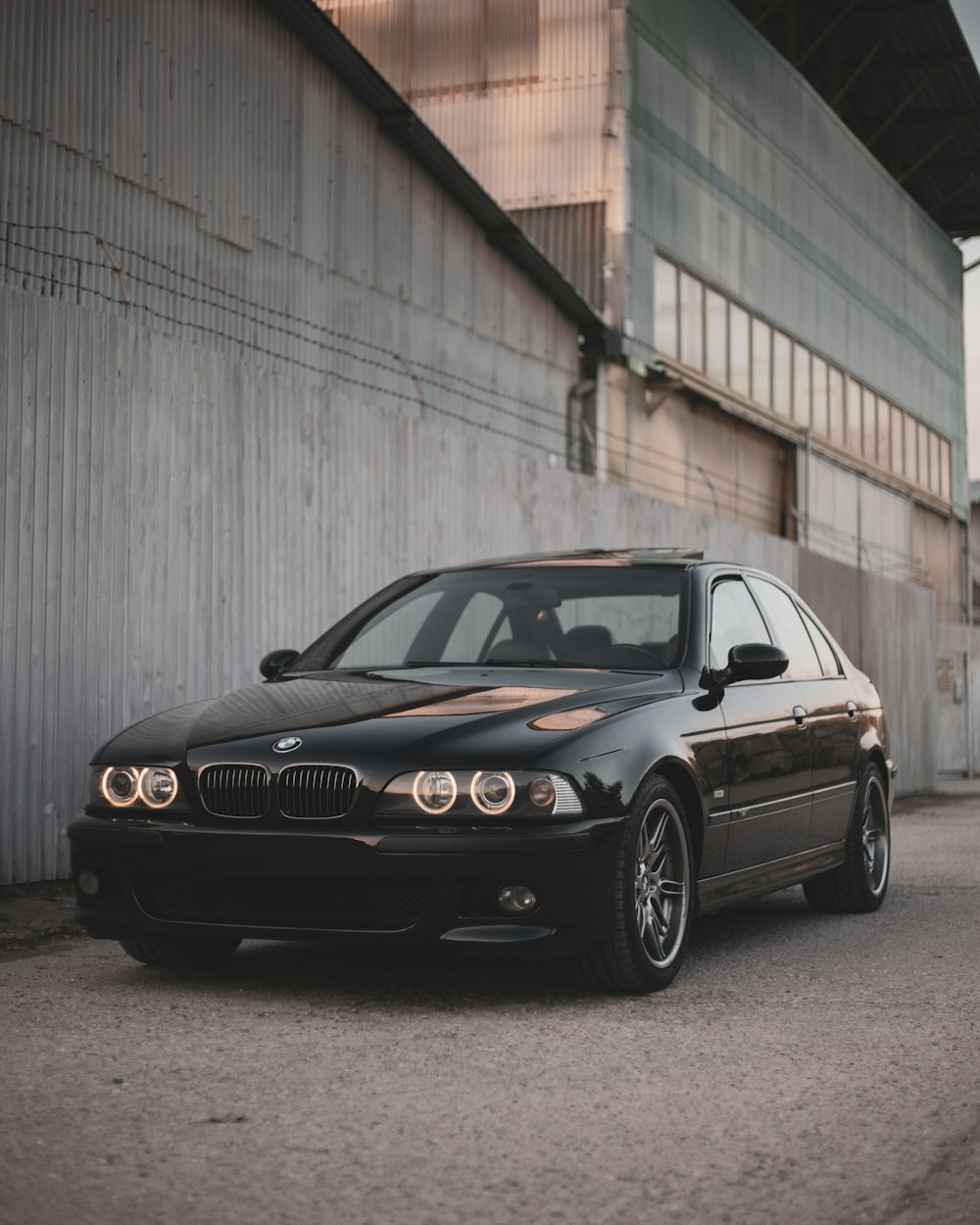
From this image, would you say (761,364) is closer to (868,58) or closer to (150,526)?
(868,58)

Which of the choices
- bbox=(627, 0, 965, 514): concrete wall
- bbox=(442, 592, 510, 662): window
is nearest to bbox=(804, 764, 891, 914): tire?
bbox=(442, 592, 510, 662): window

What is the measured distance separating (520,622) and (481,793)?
6.25 ft

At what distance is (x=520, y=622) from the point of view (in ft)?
24.1

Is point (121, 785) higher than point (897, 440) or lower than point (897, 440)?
lower

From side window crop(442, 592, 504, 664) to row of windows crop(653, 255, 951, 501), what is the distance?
20.1 metres

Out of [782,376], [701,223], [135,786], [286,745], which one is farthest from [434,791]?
[782,376]

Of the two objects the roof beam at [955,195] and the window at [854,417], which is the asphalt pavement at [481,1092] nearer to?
the window at [854,417]

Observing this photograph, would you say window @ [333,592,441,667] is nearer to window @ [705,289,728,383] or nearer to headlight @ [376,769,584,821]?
headlight @ [376,769,584,821]

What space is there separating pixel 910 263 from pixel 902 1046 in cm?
3839

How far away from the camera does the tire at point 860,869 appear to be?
331 inches

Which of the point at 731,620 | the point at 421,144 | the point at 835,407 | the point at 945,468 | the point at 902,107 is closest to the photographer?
the point at 731,620

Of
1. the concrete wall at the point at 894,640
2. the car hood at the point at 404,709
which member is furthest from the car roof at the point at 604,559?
the concrete wall at the point at 894,640

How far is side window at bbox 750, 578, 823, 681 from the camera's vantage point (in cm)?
803

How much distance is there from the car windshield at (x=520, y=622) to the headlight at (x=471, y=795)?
4.44 ft
